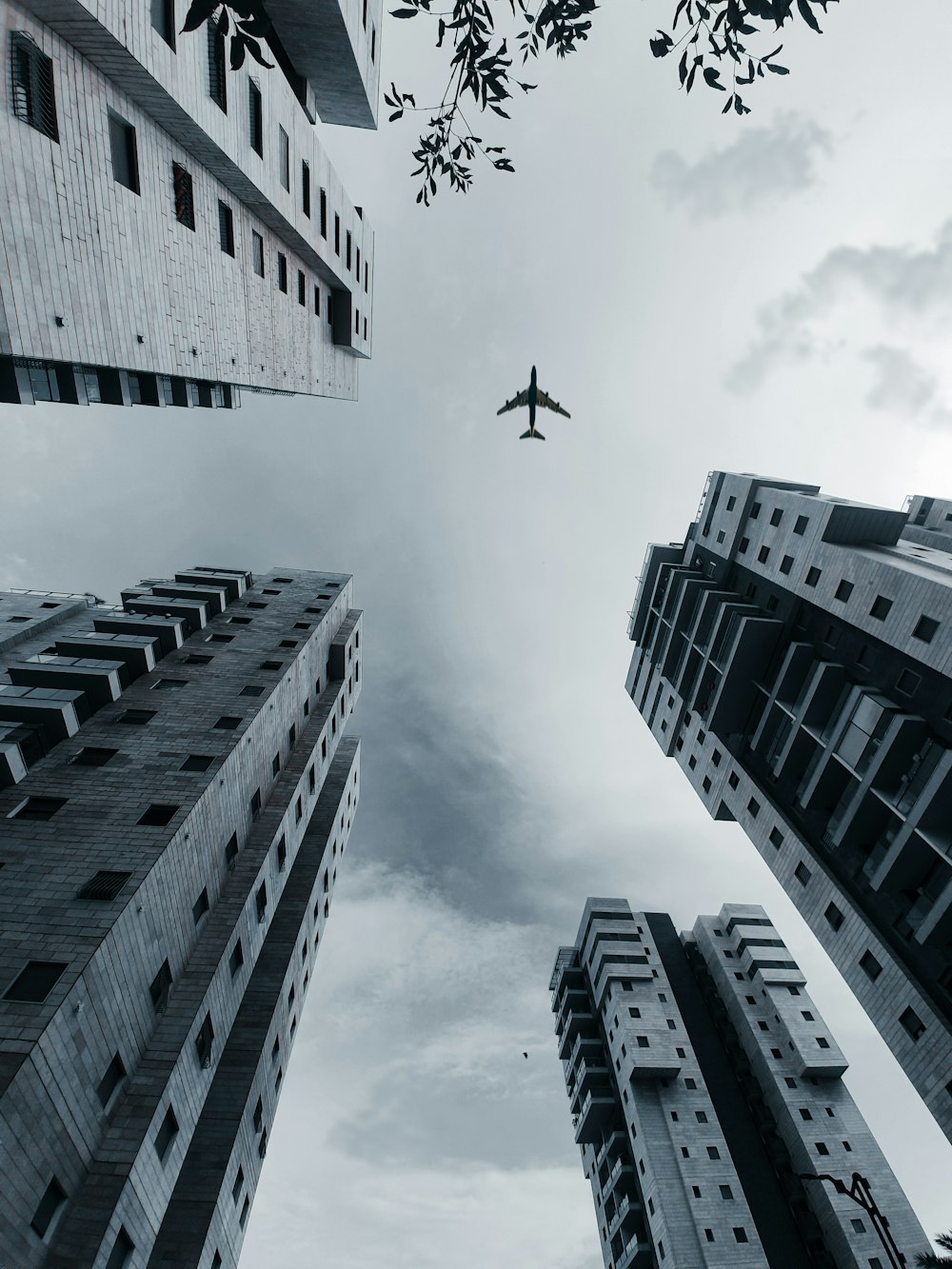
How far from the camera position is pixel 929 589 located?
24906 millimetres

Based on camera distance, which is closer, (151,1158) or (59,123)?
(59,123)

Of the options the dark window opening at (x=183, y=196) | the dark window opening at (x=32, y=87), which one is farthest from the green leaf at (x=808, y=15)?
the dark window opening at (x=183, y=196)

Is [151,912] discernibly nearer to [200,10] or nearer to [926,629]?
[200,10]

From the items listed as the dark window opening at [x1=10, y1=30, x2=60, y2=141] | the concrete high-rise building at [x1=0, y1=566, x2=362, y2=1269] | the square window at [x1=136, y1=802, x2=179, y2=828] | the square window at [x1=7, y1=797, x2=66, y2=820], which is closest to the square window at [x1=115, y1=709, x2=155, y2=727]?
the concrete high-rise building at [x1=0, y1=566, x2=362, y2=1269]

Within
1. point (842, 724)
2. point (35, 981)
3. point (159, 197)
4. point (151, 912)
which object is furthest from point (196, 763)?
point (842, 724)

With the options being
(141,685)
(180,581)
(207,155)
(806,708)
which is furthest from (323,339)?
(806,708)

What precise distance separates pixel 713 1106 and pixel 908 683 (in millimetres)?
51986

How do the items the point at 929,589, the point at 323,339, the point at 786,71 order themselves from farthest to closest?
the point at 323,339 < the point at 929,589 < the point at 786,71

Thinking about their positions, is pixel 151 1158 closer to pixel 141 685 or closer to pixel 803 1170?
pixel 141 685

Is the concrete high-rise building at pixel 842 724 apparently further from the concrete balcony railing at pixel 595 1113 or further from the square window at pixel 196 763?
the concrete balcony railing at pixel 595 1113

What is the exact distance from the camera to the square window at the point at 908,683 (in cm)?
2612

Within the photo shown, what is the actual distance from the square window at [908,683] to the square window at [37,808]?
38.3m

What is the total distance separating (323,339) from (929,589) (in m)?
Answer: 43.2

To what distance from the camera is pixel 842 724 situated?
1126 inches
